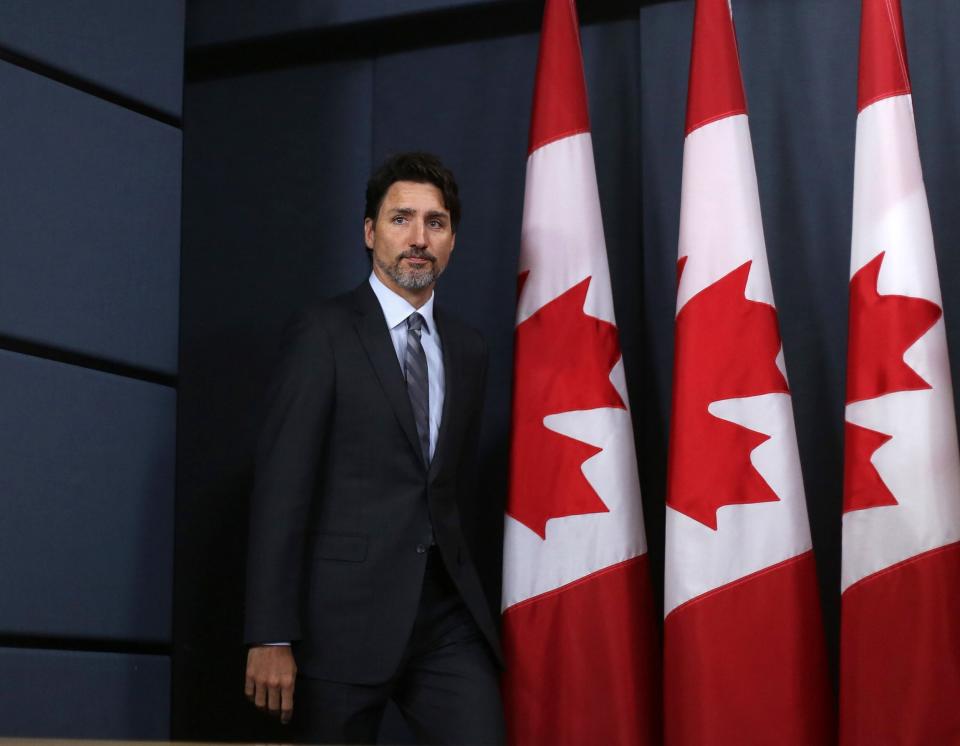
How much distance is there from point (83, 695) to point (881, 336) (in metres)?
1.71

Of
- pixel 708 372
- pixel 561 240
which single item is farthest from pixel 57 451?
pixel 708 372

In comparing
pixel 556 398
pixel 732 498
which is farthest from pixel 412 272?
pixel 732 498

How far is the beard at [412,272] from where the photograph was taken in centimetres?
253

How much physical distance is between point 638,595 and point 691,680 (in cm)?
22

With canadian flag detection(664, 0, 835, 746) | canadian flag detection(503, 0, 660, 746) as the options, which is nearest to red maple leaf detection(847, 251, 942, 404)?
canadian flag detection(664, 0, 835, 746)

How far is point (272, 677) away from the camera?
2.26 metres

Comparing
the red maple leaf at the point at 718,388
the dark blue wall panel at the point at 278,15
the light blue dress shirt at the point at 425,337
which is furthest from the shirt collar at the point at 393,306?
the dark blue wall panel at the point at 278,15

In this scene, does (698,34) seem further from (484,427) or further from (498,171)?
(484,427)

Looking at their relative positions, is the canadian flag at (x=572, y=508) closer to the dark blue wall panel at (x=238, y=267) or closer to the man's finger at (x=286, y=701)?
the man's finger at (x=286, y=701)

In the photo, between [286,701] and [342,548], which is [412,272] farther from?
[286,701]

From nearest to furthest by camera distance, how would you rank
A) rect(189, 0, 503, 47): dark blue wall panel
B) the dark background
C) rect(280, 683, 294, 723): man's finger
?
rect(280, 683, 294, 723): man's finger
the dark background
rect(189, 0, 503, 47): dark blue wall panel

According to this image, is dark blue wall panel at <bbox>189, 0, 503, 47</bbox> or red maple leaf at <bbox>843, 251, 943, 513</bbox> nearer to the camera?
red maple leaf at <bbox>843, 251, 943, 513</bbox>

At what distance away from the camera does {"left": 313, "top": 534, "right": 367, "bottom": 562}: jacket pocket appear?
2352 mm

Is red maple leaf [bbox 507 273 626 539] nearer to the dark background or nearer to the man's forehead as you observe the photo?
the dark background
